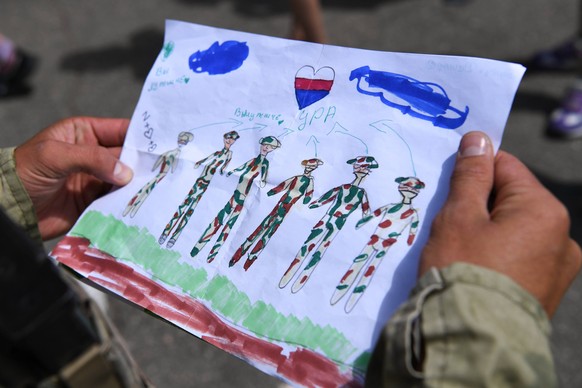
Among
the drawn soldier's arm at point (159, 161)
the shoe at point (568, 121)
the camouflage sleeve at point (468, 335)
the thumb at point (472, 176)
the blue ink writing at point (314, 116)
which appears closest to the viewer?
the camouflage sleeve at point (468, 335)

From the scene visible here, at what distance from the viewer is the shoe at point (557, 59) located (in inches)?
91.5

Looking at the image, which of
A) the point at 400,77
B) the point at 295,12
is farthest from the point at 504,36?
the point at 400,77

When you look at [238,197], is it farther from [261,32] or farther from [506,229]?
[261,32]

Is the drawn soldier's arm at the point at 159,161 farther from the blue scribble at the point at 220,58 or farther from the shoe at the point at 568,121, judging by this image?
the shoe at the point at 568,121

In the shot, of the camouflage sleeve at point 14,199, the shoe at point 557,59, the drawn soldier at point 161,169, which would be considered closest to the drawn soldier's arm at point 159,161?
the drawn soldier at point 161,169

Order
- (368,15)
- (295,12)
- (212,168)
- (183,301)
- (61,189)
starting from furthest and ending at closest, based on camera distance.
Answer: (368,15), (295,12), (61,189), (212,168), (183,301)

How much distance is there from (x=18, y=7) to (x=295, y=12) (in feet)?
6.35

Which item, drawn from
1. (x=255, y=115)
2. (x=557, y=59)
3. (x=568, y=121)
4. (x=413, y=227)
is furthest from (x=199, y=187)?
(x=557, y=59)

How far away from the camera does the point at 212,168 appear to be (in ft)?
3.27

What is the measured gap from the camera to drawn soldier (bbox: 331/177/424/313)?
0.79 m

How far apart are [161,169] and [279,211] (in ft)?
0.98

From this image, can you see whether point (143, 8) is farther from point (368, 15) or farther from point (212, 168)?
point (212, 168)

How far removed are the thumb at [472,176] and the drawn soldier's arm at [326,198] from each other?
19 cm

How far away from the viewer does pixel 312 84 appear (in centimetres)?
98
